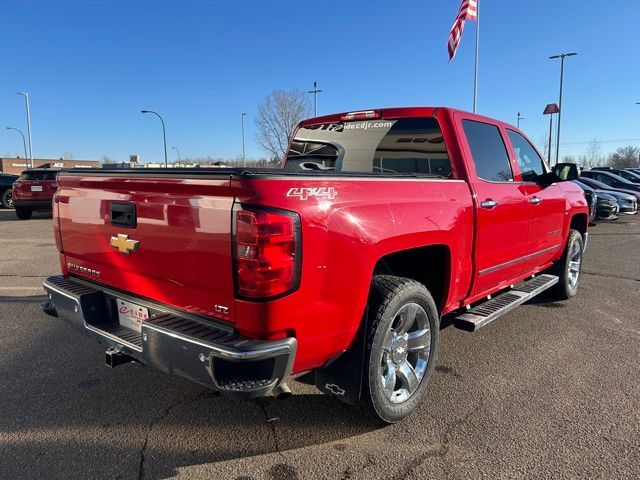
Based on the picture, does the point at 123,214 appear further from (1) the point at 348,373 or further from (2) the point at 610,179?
(2) the point at 610,179

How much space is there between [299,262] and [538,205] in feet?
10.9

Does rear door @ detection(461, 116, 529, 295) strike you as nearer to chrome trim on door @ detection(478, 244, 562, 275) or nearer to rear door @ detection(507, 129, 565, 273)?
chrome trim on door @ detection(478, 244, 562, 275)

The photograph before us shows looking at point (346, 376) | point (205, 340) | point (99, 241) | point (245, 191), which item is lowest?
point (346, 376)

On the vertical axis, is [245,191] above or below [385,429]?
above

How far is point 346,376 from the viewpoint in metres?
2.66

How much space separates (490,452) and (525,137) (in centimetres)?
340

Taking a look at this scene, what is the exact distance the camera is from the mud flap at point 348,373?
2.63m

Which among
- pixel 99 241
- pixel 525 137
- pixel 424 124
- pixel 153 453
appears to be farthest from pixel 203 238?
pixel 525 137

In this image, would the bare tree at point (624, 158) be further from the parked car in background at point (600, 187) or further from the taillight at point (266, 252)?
the taillight at point (266, 252)

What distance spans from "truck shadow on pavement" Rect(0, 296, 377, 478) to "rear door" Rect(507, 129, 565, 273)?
8.81 feet

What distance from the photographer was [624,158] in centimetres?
9681

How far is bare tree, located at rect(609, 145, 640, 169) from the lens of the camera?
9012 centimetres

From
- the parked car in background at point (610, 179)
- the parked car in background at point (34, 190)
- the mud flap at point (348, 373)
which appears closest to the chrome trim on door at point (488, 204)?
the mud flap at point (348, 373)

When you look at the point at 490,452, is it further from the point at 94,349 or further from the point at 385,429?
the point at 94,349
